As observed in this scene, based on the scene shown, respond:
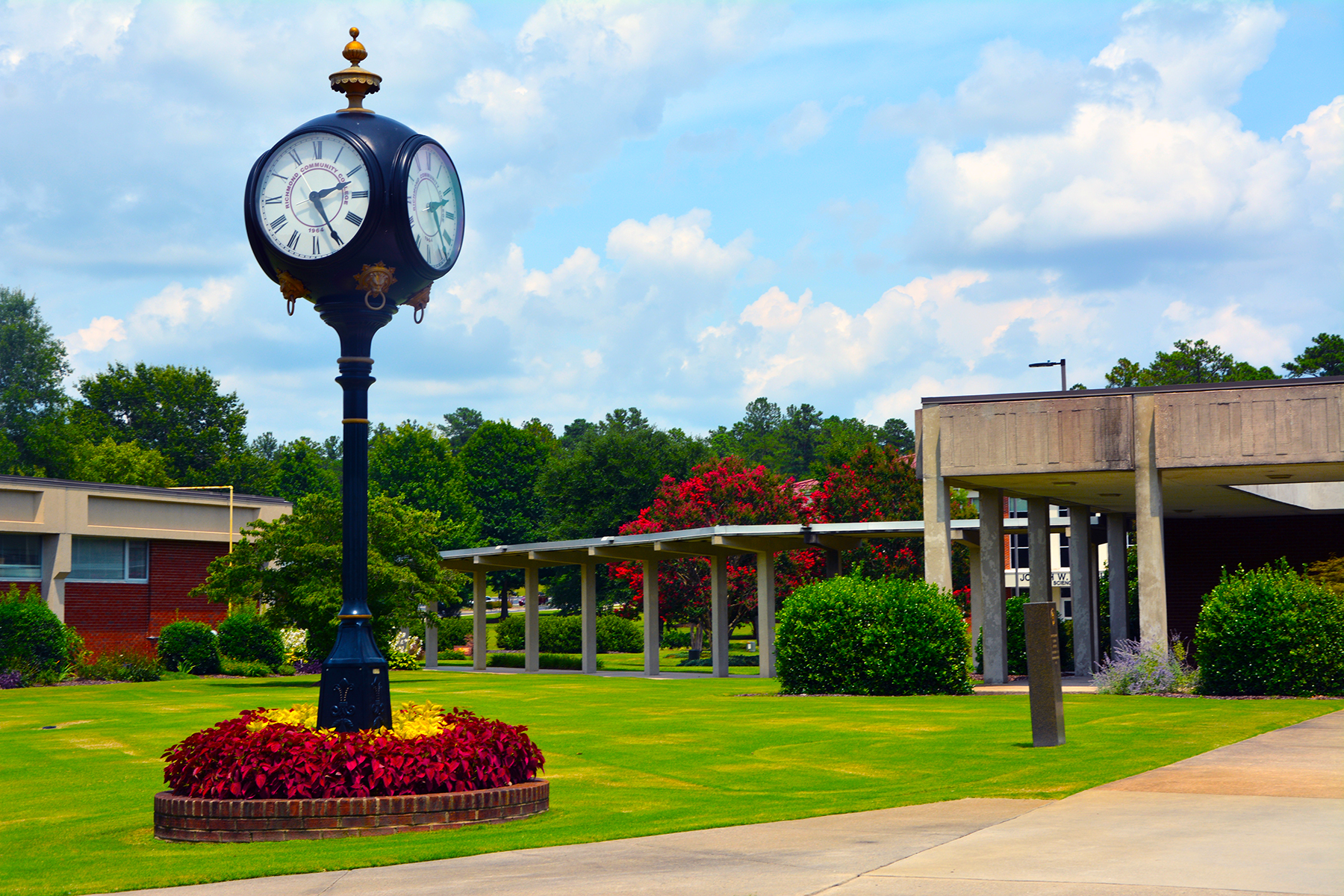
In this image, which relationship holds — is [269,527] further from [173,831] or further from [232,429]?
[232,429]

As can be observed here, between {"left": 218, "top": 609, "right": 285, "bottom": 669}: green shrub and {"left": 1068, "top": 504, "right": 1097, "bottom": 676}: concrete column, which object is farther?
{"left": 218, "top": 609, "right": 285, "bottom": 669}: green shrub

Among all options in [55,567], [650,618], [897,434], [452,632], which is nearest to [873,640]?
[650,618]

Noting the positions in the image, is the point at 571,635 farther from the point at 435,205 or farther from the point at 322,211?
the point at 322,211

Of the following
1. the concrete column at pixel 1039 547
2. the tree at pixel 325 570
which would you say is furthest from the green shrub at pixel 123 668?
the concrete column at pixel 1039 547

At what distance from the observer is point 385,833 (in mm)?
9953

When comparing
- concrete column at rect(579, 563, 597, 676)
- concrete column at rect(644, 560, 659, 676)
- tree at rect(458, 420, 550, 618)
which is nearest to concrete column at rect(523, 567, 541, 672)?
concrete column at rect(579, 563, 597, 676)

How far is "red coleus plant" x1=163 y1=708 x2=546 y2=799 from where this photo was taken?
33.0 ft

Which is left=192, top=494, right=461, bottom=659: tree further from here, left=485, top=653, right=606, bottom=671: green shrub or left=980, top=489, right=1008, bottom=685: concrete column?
left=980, top=489, right=1008, bottom=685: concrete column

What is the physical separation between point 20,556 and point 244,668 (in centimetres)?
795

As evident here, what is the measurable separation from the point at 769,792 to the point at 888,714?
873cm

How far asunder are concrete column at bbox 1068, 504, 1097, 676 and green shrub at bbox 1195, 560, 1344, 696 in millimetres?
9684

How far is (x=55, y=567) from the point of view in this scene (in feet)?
142

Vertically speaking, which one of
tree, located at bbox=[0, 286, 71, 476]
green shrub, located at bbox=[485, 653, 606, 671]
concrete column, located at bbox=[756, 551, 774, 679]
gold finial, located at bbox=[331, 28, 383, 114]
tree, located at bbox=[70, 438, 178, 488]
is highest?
tree, located at bbox=[0, 286, 71, 476]

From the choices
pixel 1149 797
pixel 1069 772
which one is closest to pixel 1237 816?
pixel 1149 797
